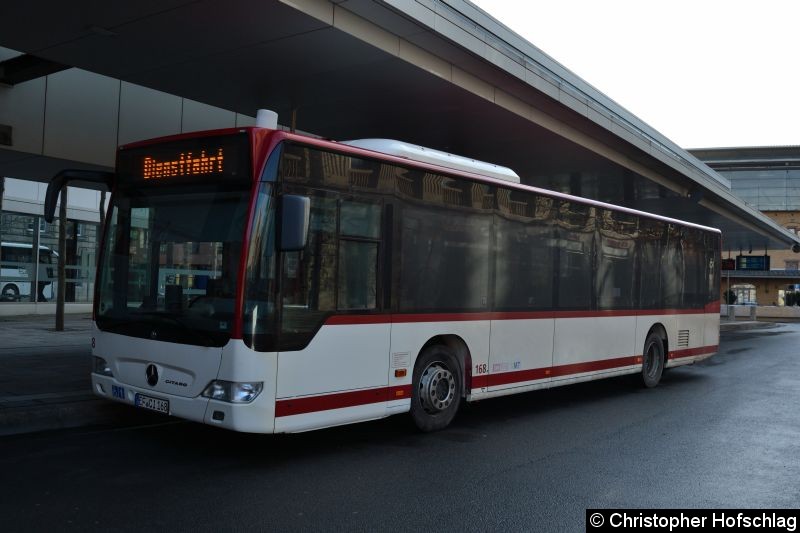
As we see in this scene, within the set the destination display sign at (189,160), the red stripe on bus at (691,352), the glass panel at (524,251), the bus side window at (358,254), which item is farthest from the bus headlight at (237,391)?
the red stripe on bus at (691,352)

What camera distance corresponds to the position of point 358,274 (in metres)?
6.73

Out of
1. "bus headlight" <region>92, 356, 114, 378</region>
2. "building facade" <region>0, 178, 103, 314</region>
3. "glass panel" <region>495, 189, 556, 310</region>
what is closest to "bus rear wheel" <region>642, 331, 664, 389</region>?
"glass panel" <region>495, 189, 556, 310</region>

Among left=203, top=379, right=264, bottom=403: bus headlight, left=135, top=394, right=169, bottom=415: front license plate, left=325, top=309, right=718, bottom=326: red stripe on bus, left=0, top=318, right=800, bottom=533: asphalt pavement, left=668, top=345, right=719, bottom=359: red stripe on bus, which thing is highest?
left=325, top=309, right=718, bottom=326: red stripe on bus

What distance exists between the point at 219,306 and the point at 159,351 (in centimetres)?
86

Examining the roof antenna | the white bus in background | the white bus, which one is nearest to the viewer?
the white bus

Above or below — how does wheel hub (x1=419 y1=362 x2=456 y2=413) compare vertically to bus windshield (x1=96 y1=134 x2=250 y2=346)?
below

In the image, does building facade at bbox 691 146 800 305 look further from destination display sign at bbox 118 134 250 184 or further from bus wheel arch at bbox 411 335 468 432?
destination display sign at bbox 118 134 250 184

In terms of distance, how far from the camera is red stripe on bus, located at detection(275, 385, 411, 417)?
602 centimetres

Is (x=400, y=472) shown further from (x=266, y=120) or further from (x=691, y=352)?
(x=691, y=352)

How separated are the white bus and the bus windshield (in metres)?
0.02

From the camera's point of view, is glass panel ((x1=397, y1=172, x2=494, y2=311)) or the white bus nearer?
the white bus

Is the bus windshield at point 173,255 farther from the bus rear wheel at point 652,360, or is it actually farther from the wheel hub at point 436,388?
the bus rear wheel at point 652,360

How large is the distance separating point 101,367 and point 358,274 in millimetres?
2785

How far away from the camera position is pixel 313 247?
6281 millimetres
